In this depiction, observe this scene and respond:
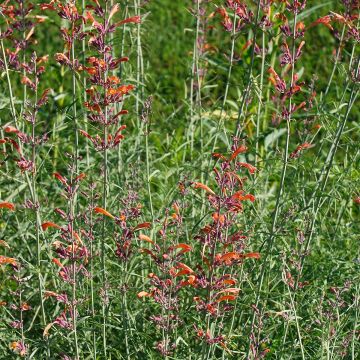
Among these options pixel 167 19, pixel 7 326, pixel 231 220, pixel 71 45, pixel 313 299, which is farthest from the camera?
pixel 167 19

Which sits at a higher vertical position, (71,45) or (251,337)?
(71,45)

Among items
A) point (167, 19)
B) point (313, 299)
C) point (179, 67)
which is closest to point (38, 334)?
point (313, 299)

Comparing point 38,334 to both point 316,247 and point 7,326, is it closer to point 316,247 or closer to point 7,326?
point 7,326

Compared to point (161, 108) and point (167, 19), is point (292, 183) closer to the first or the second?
point (161, 108)

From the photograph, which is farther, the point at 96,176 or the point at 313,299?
the point at 96,176

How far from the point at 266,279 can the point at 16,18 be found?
83.4 inches

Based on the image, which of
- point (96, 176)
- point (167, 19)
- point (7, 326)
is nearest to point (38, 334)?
point (7, 326)

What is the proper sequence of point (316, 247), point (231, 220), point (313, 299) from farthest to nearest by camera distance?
point (316, 247) < point (313, 299) < point (231, 220)

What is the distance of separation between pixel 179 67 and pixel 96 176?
16.1ft

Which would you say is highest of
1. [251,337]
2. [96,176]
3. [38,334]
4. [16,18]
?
[16,18]

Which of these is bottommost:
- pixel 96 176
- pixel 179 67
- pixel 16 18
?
pixel 179 67

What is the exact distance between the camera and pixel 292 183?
506cm

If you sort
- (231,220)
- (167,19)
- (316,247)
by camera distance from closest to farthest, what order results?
(231,220) → (316,247) → (167,19)

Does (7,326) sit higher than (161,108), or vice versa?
(7,326)
